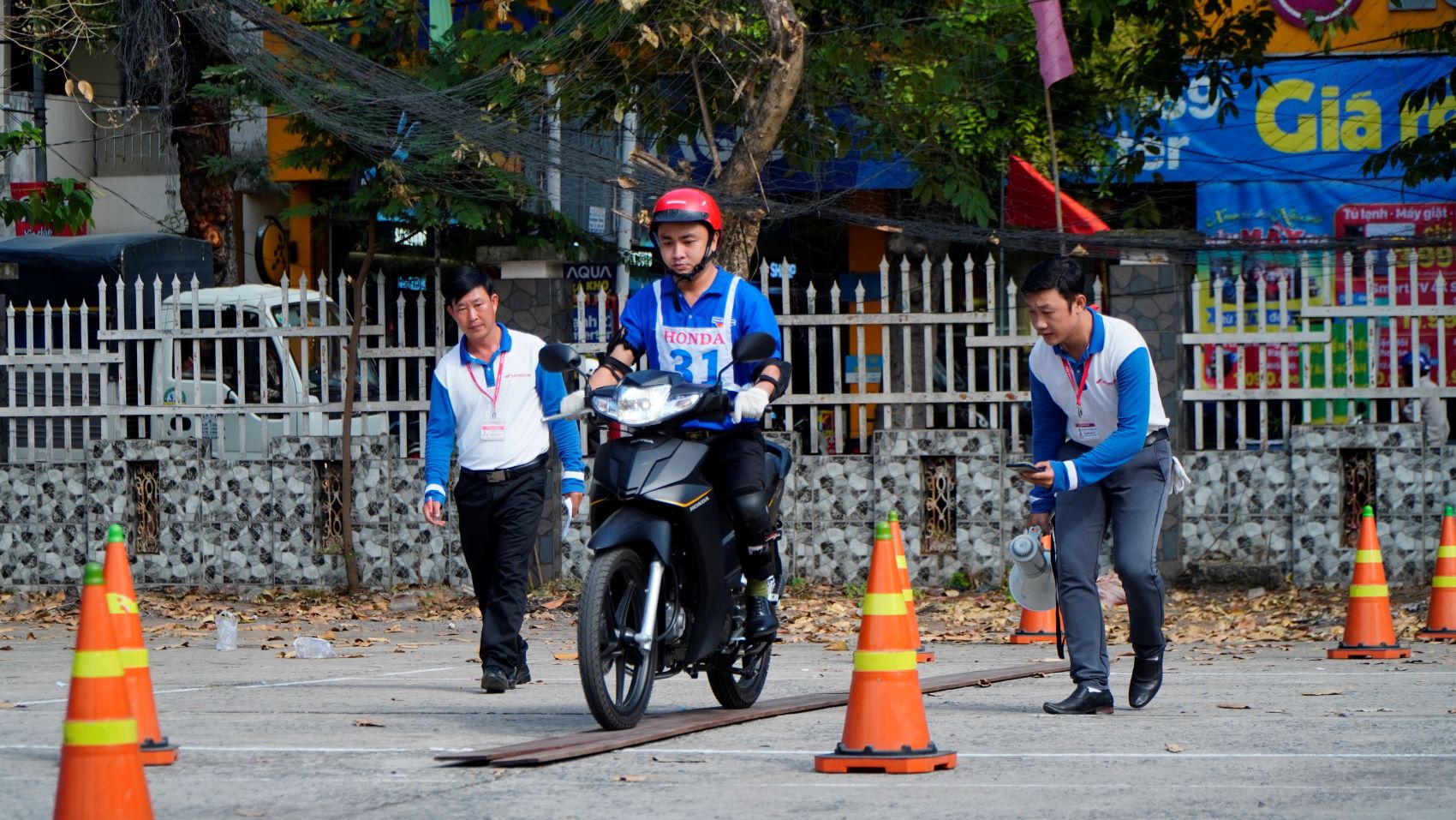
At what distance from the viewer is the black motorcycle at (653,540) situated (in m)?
6.04

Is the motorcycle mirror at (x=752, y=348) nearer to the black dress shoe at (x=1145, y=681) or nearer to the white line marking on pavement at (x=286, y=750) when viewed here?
the white line marking on pavement at (x=286, y=750)

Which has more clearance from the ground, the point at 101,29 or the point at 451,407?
the point at 101,29

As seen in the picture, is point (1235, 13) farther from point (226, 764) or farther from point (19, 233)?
point (19, 233)

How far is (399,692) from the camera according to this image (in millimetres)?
8000

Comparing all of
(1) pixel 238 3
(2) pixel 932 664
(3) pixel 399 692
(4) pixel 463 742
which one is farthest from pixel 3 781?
(1) pixel 238 3

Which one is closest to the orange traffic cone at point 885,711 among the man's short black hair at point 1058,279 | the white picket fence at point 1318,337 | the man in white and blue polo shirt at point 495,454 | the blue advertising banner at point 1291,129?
the man's short black hair at point 1058,279

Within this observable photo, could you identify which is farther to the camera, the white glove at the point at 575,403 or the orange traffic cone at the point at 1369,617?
the orange traffic cone at the point at 1369,617

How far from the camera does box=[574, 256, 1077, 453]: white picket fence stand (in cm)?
1285

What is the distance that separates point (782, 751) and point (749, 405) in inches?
45.5

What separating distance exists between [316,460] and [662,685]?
20.3ft

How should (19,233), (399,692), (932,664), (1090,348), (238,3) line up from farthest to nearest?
1. (19,233)
2. (238,3)
3. (932,664)
4. (399,692)
5. (1090,348)

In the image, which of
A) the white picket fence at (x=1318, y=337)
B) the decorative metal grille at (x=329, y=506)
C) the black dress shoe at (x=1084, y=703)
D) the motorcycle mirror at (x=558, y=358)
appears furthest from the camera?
the decorative metal grille at (x=329, y=506)

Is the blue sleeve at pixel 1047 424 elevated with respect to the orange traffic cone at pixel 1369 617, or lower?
elevated

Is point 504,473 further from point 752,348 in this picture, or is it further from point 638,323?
point 752,348
